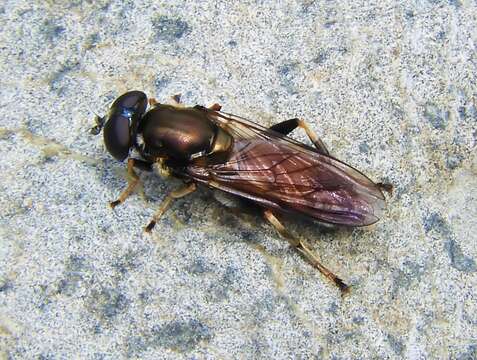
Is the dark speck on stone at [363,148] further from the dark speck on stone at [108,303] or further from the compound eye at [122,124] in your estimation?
the dark speck on stone at [108,303]

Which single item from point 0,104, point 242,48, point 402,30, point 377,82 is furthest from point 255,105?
point 0,104

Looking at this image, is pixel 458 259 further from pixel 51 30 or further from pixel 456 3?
pixel 51 30

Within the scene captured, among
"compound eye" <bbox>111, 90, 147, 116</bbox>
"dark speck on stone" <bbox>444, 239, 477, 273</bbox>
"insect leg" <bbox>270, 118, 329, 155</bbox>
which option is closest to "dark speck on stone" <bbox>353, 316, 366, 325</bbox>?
"dark speck on stone" <bbox>444, 239, 477, 273</bbox>

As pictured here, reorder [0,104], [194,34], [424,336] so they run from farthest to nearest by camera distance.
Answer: [194,34], [0,104], [424,336]

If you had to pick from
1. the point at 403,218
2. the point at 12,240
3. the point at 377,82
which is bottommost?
the point at 12,240

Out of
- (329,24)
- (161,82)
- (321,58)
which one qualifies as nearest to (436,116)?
(321,58)

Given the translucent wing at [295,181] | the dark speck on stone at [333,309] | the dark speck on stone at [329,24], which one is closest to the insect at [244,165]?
the translucent wing at [295,181]

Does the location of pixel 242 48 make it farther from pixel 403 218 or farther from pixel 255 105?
pixel 403 218
